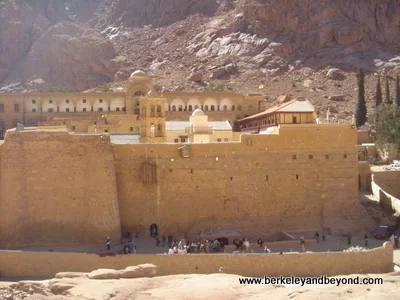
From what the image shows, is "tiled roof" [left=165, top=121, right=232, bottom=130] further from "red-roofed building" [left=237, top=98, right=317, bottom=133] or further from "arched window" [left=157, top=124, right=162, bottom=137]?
"red-roofed building" [left=237, top=98, right=317, bottom=133]

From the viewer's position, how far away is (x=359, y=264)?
72.1 ft

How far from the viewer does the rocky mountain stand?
72.8m

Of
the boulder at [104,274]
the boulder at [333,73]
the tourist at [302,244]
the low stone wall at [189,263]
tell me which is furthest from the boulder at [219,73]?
the boulder at [104,274]

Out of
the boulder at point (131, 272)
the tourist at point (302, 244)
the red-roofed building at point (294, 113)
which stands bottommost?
the boulder at point (131, 272)

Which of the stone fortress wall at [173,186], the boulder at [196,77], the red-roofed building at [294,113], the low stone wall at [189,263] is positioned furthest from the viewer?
the boulder at [196,77]

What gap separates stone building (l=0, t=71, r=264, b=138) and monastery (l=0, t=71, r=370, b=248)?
21029 mm

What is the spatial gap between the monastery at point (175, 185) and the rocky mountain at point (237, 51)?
123 feet

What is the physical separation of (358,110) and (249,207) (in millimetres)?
29830

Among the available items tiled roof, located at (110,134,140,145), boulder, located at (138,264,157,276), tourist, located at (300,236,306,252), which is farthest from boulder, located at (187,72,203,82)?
boulder, located at (138,264,157,276)

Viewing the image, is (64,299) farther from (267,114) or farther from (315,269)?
(267,114)

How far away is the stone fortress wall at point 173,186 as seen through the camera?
24672 mm

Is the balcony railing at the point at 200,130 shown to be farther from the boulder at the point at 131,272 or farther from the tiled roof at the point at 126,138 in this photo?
the boulder at the point at 131,272

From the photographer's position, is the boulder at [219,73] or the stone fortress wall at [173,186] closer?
the stone fortress wall at [173,186]

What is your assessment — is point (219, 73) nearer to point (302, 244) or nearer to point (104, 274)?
point (302, 244)
